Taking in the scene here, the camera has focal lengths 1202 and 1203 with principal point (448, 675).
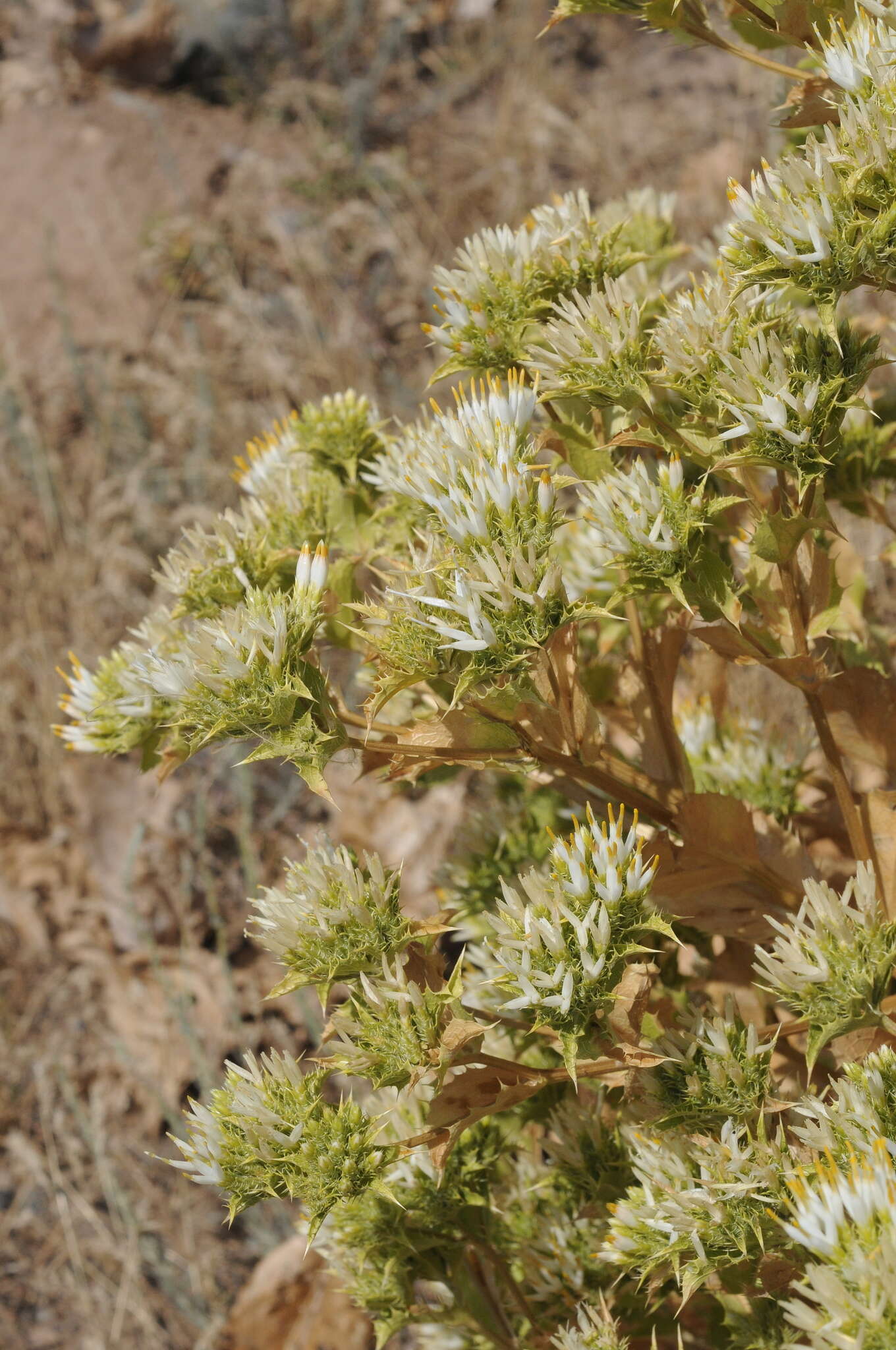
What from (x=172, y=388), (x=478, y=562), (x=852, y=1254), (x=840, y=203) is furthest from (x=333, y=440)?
(x=172, y=388)

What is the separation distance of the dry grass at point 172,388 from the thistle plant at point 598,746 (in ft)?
5.05

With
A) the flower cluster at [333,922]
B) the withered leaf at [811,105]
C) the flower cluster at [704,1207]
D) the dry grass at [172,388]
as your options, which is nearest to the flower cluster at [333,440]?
the flower cluster at [333,922]

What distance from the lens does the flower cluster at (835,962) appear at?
163cm

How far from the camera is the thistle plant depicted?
5.27 ft

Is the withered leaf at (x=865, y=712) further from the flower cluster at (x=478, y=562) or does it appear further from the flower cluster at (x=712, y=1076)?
the flower cluster at (x=478, y=562)

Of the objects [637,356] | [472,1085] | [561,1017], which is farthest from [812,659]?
[472,1085]

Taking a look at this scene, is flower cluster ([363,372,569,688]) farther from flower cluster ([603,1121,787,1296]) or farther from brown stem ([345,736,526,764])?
flower cluster ([603,1121,787,1296])

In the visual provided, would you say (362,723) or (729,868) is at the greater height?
(362,723)

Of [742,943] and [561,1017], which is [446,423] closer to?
[561,1017]

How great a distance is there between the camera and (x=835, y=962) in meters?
1.64

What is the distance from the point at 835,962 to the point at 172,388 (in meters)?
5.12

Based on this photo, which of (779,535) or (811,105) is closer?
(779,535)

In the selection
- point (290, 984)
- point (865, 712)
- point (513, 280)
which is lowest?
point (865, 712)

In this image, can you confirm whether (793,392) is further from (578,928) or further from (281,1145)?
(281,1145)
